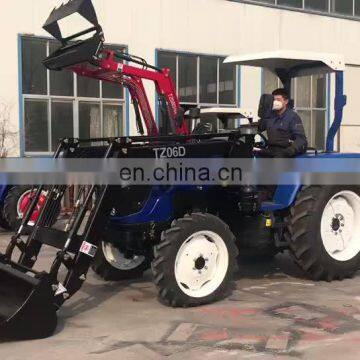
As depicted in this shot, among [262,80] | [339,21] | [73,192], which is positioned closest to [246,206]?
[73,192]

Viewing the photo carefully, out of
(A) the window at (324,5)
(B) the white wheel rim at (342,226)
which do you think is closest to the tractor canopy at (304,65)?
(B) the white wheel rim at (342,226)

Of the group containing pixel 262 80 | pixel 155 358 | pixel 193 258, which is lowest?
pixel 155 358

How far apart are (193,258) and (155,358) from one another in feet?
4.38

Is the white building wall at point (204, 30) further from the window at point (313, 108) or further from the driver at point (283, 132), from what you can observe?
the driver at point (283, 132)

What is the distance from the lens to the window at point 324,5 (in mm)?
17016

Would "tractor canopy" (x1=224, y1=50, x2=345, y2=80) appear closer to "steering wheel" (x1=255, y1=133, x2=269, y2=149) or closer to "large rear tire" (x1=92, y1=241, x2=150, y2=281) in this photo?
"steering wheel" (x1=255, y1=133, x2=269, y2=149)

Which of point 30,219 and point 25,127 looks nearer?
point 30,219

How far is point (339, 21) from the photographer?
60.0 feet

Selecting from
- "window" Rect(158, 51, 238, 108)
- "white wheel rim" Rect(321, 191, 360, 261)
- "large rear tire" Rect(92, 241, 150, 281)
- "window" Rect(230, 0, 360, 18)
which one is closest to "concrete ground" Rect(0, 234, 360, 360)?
"large rear tire" Rect(92, 241, 150, 281)

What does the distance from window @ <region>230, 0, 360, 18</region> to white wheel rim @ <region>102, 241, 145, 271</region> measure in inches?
455

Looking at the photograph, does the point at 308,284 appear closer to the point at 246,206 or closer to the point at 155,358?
the point at 246,206

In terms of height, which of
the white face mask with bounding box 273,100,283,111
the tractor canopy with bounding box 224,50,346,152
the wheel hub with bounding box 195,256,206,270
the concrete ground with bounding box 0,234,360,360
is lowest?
the concrete ground with bounding box 0,234,360,360

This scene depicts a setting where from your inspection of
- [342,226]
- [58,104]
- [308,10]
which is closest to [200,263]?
[342,226]

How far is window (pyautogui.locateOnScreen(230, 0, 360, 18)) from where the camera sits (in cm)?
1702
